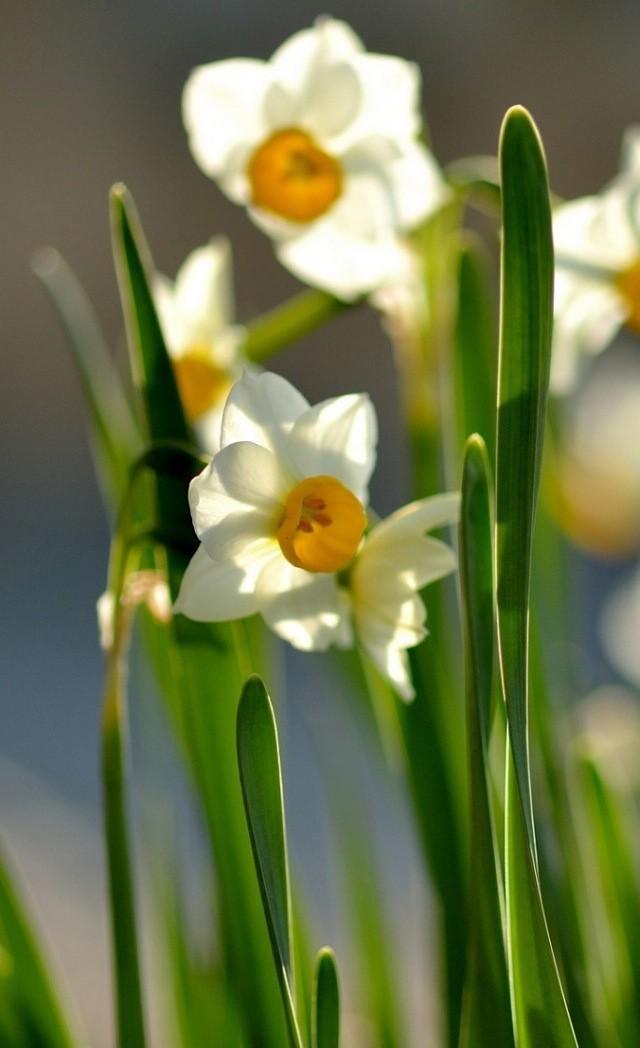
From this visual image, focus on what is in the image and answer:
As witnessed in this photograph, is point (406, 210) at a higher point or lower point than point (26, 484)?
higher

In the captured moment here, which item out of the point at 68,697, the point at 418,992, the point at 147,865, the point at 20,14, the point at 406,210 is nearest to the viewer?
the point at 406,210

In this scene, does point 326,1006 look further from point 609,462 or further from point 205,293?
point 609,462

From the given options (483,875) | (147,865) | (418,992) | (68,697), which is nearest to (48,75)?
(68,697)

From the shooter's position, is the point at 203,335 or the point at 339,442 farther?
the point at 203,335

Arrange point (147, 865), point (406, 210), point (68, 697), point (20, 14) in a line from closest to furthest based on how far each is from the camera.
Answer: point (406, 210), point (147, 865), point (68, 697), point (20, 14)

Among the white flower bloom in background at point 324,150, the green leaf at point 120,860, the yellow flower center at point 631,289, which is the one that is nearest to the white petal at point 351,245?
the white flower bloom in background at point 324,150

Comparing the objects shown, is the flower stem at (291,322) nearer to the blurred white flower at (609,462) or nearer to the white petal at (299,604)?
the white petal at (299,604)

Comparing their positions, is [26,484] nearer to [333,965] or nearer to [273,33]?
[273,33]

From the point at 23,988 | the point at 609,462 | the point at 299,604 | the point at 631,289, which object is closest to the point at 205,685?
the point at 299,604
